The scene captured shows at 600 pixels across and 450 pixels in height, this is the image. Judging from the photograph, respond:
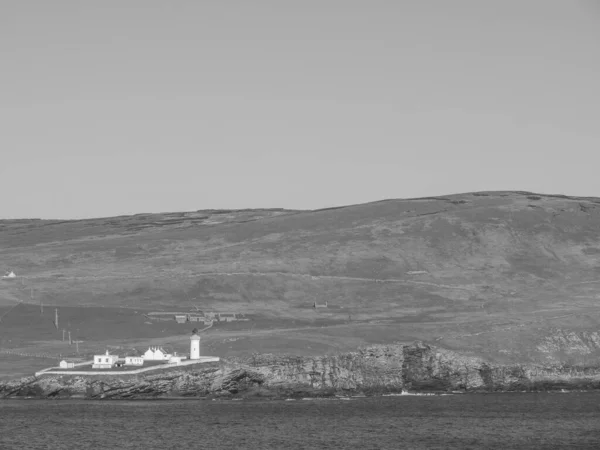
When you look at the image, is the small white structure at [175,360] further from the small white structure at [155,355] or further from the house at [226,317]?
the house at [226,317]

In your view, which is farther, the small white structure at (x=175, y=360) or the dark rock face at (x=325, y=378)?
the small white structure at (x=175, y=360)

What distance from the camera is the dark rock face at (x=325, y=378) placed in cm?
13288

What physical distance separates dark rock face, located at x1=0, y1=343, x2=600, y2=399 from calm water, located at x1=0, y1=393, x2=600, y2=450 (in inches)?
152

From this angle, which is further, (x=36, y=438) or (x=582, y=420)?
(x=582, y=420)

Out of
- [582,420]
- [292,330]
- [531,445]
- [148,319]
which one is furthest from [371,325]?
[531,445]

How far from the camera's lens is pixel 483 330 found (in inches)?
6663

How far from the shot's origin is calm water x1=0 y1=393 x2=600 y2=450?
95.9 m

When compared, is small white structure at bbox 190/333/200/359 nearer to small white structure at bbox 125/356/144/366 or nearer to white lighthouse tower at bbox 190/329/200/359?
white lighthouse tower at bbox 190/329/200/359

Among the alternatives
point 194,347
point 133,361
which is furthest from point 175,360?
point 133,361

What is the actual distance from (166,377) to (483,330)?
5432 cm

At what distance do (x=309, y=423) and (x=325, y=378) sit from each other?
93.3 ft

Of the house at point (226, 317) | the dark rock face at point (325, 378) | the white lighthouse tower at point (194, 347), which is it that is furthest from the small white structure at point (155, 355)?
the house at point (226, 317)

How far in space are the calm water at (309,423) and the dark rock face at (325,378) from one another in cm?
387

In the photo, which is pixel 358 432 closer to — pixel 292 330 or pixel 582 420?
pixel 582 420
